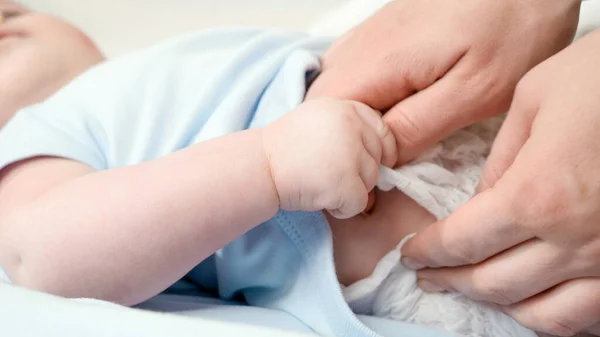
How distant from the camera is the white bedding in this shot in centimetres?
34

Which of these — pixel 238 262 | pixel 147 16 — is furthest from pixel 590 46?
pixel 147 16

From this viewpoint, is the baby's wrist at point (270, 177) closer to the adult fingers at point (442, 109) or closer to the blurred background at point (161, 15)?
the adult fingers at point (442, 109)

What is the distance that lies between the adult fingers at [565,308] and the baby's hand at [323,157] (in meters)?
0.17

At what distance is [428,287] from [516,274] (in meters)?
0.11

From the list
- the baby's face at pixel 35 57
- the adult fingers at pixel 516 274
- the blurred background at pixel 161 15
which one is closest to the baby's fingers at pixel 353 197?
the adult fingers at pixel 516 274

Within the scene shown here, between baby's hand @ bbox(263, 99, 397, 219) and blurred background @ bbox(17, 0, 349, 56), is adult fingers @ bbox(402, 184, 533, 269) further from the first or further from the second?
blurred background @ bbox(17, 0, 349, 56)

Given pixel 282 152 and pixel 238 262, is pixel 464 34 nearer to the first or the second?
pixel 282 152

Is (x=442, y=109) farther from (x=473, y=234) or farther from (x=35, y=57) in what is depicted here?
(x=35, y=57)

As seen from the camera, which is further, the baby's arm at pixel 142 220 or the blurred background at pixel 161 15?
the blurred background at pixel 161 15

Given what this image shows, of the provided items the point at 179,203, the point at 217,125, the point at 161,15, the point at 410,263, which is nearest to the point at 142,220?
the point at 179,203

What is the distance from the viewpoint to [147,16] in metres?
1.21

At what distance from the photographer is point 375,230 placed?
57 centimetres

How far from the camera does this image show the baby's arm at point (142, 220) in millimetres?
474

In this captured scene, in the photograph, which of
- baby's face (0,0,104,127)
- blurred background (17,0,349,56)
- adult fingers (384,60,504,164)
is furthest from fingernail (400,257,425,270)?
blurred background (17,0,349,56)
